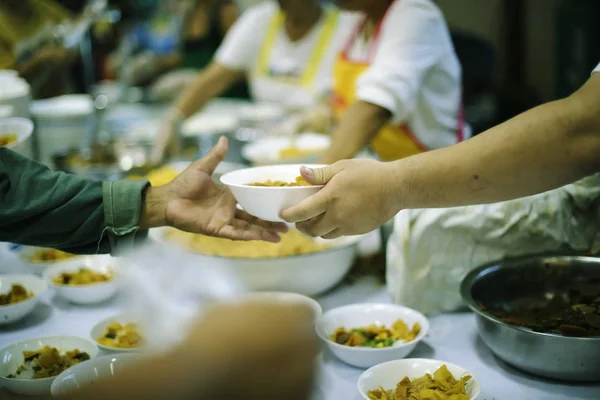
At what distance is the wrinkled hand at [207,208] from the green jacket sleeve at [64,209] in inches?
3.1

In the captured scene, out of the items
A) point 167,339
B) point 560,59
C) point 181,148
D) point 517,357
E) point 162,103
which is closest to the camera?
point 167,339

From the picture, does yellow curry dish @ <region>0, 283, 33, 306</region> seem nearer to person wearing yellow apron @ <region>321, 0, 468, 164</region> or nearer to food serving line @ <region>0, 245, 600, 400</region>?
food serving line @ <region>0, 245, 600, 400</region>

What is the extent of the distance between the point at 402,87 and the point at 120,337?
1.25m

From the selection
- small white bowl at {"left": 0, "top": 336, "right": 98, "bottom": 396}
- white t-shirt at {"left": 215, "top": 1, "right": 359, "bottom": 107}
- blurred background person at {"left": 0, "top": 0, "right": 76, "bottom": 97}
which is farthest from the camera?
white t-shirt at {"left": 215, "top": 1, "right": 359, "bottom": 107}

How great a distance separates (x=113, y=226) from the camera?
1549 millimetres

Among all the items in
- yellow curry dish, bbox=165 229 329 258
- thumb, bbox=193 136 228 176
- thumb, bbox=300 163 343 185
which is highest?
thumb, bbox=300 163 343 185

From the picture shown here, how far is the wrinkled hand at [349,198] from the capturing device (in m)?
1.32

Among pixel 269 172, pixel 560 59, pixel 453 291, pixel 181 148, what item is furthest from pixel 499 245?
pixel 560 59

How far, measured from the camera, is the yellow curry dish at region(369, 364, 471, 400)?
3.78 feet

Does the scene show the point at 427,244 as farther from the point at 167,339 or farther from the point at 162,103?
the point at 162,103

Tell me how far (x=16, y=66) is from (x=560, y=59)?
5.25 m

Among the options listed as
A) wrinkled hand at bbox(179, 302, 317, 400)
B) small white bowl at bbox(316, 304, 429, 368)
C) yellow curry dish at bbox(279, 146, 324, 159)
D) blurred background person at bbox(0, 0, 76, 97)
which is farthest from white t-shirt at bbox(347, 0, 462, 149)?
blurred background person at bbox(0, 0, 76, 97)

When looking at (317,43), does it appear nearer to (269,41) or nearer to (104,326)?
(269,41)

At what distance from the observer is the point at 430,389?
1.18 m
